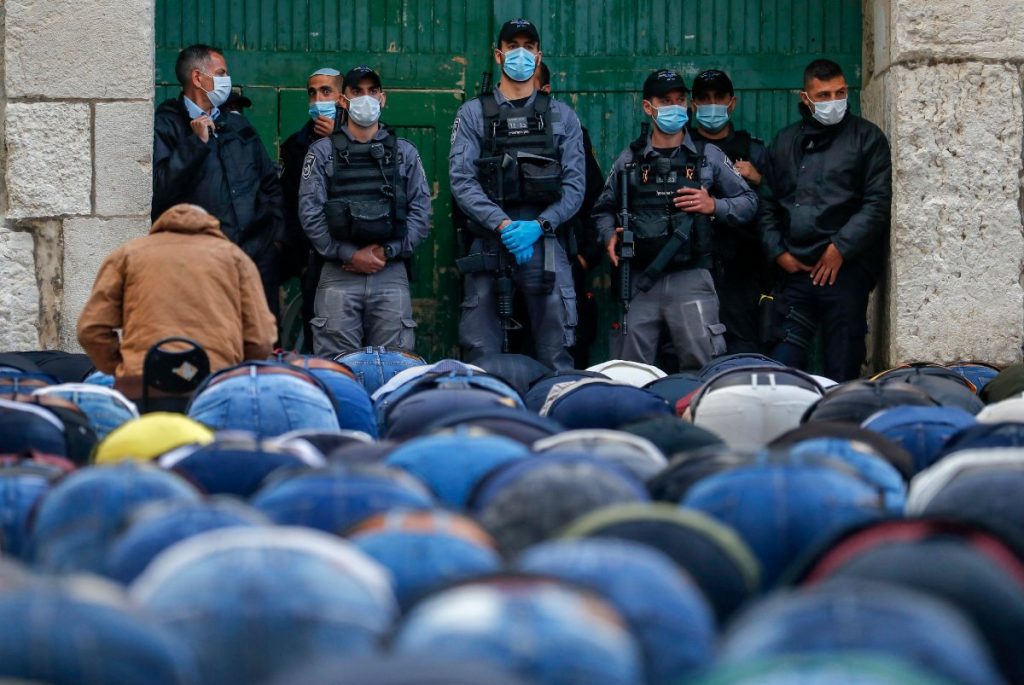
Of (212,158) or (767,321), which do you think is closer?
(212,158)

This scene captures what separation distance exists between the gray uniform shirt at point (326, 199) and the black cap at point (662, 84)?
1.30 m

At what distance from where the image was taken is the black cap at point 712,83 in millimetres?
9734

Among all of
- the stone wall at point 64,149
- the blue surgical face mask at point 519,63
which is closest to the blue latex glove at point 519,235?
the blue surgical face mask at point 519,63

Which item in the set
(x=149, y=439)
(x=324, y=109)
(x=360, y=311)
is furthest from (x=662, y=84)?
(x=149, y=439)

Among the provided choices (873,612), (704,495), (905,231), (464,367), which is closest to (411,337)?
(464,367)

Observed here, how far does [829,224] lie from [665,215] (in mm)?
884

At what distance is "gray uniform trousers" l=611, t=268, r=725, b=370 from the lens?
369 inches

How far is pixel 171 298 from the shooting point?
759 cm

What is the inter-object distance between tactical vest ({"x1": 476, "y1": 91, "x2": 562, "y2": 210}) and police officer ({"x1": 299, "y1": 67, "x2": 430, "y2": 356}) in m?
0.40

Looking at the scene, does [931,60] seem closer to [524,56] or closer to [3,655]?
[524,56]

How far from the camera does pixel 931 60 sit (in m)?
9.43

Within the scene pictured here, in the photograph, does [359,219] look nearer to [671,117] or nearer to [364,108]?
[364,108]

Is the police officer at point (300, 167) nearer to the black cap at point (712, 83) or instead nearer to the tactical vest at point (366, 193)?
the tactical vest at point (366, 193)

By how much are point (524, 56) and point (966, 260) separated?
2.58 metres
